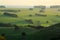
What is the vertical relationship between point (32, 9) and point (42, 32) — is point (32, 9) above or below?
above

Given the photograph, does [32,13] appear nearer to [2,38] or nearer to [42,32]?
[42,32]

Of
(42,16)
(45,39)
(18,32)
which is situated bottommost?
(45,39)

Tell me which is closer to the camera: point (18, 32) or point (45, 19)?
point (18, 32)

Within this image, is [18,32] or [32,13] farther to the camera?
[32,13]
